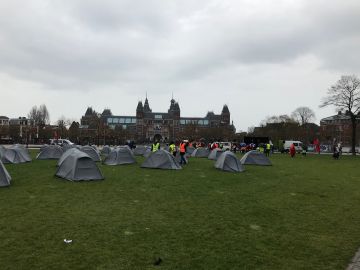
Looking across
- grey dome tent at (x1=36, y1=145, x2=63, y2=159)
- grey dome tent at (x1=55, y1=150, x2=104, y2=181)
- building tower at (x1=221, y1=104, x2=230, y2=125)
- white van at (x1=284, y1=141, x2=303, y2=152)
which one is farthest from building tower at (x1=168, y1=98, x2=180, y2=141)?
grey dome tent at (x1=55, y1=150, x2=104, y2=181)

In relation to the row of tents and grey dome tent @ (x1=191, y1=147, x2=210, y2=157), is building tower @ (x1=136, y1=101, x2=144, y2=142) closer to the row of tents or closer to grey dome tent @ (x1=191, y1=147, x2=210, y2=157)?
grey dome tent @ (x1=191, y1=147, x2=210, y2=157)

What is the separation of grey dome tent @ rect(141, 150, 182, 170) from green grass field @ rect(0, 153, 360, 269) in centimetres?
673

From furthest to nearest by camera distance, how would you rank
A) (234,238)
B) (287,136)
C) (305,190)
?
(287,136) < (305,190) < (234,238)

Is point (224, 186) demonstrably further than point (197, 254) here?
Yes

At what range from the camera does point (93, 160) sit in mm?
17703

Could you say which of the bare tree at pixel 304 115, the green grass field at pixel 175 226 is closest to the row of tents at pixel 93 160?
the green grass field at pixel 175 226

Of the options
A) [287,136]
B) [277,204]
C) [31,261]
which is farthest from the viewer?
[287,136]

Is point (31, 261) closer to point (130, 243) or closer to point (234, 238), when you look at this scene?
point (130, 243)

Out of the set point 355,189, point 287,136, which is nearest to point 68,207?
point 355,189

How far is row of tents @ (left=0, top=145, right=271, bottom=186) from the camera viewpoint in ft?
54.9

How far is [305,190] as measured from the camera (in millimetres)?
15586

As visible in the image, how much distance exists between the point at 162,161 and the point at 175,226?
13.8m

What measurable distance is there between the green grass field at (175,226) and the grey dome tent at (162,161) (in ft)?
22.1

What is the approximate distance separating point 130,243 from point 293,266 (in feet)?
10.7
